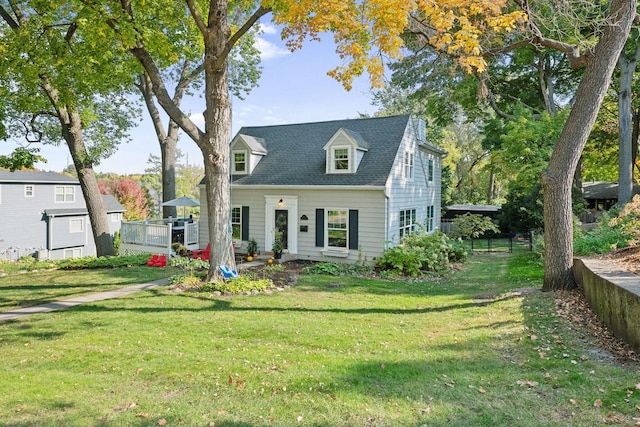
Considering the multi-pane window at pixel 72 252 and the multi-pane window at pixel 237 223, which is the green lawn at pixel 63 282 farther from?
the multi-pane window at pixel 72 252

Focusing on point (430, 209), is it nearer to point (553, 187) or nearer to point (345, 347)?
point (553, 187)

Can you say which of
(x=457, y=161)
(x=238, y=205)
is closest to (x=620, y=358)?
(x=238, y=205)

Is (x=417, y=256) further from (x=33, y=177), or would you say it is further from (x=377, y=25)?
(x=33, y=177)

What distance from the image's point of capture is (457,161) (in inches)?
1650

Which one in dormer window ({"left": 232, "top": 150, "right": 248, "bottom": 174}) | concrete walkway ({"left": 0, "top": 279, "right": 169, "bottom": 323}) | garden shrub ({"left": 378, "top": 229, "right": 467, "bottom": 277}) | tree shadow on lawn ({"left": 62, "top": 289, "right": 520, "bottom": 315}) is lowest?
concrete walkway ({"left": 0, "top": 279, "right": 169, "bottom": 323})

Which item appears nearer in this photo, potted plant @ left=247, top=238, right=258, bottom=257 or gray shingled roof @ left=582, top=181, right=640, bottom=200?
potted plant @ left=247, top=238, right=258, bottom=257

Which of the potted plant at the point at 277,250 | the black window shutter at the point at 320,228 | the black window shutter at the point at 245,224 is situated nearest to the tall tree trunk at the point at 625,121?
the black window shutter at the point at 320,228

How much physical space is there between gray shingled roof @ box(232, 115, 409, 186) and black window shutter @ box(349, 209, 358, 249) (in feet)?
3.78

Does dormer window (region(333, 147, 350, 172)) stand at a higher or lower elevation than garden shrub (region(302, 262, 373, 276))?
higher

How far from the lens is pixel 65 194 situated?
30500 mm

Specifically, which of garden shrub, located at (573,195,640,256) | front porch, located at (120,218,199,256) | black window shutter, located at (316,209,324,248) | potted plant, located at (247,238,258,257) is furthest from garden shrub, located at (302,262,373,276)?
front porch, located at (120,218,199,256)

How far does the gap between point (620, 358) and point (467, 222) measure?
15.7m

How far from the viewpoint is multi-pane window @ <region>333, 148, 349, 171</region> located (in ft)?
51.2

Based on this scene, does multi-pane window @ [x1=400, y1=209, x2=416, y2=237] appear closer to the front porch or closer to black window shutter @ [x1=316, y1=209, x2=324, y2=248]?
black window shutter @ [x1=316, y1=209, x2=324, y2=248]
